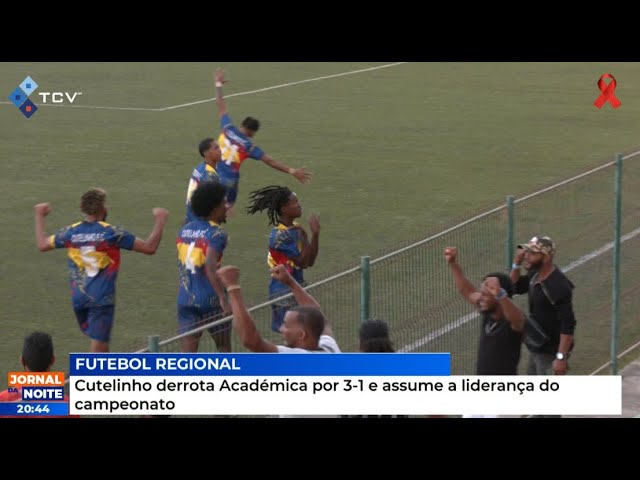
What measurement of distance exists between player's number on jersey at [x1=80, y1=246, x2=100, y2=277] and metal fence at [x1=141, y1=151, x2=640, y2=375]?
1.84 meters

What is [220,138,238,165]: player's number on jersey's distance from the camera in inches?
632

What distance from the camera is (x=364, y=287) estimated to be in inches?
340

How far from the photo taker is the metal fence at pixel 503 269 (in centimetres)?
941

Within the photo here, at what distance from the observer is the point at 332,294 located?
9.00 meters

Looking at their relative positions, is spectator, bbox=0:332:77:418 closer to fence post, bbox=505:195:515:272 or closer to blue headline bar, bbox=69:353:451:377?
blue headline bar, bbox=69:353:451:377

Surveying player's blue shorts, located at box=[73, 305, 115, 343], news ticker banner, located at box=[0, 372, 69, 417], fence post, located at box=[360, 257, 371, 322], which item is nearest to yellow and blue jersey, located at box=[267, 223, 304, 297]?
player's blue shorts, located at box=[73, 305, 115, 343]

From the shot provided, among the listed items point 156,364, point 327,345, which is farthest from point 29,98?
point 156,364

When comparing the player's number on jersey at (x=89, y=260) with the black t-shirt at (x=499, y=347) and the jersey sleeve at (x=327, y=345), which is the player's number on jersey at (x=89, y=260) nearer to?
the jersey sleeve at (x=327, y=345)

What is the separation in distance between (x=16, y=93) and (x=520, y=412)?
2769cm

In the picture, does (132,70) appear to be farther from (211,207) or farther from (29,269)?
(211,207)

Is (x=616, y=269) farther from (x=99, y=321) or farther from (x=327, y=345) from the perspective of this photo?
(x=327, y=345)

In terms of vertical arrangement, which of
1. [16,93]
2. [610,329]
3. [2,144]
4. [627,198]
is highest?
[16,93]

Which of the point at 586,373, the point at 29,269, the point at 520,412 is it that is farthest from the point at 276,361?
the point at 29,269

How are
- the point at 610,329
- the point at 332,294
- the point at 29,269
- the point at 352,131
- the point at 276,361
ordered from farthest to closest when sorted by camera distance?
the point at 352,131 → the point at 29,269 → the point at 610,329 → the point at 332,294 → the point at 276,361
